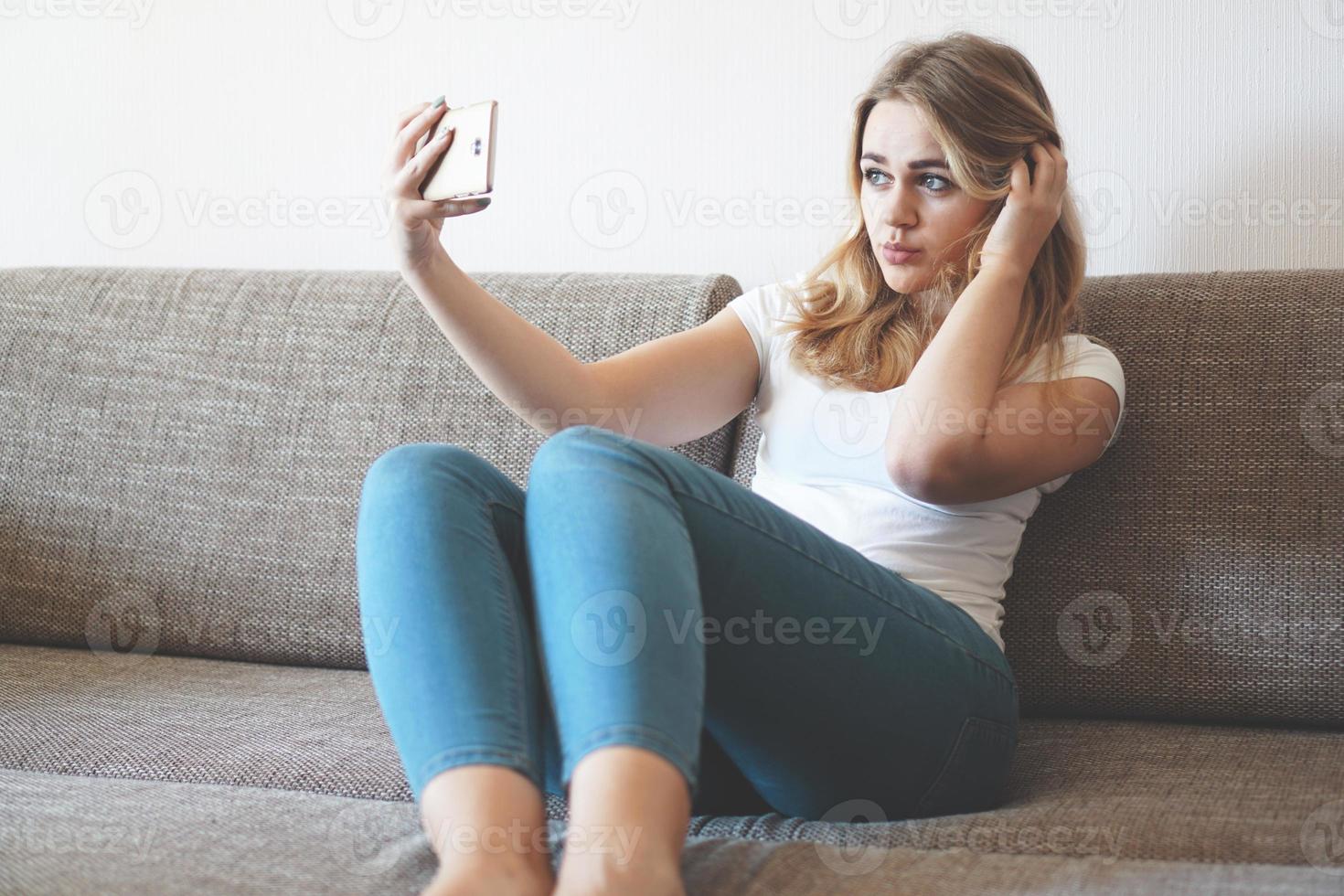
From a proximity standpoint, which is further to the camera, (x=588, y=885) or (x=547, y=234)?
(x=547, y=234)

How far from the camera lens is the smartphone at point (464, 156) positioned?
1.01 metres

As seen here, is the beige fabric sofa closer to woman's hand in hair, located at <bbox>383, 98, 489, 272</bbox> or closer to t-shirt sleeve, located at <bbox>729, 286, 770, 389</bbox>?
t-shirt sleeve, located at <bbox>729, 286, 770, 389</bbox>

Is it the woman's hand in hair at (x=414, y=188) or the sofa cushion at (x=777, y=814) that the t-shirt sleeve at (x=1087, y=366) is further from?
the woman's hand in hair at (x=414, y=188)

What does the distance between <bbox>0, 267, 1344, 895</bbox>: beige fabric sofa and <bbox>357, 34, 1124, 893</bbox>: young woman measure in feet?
0.29

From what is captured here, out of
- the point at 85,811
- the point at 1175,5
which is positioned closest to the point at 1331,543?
the point at 1175,5

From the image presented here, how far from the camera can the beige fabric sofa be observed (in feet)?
2.96

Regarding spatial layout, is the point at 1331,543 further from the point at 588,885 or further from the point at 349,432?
the point at 349,432

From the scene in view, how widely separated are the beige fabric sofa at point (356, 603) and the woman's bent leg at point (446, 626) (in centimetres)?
12

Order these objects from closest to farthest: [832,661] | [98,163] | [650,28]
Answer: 1. [832,661]
2. [650,28]
3. [98,163]

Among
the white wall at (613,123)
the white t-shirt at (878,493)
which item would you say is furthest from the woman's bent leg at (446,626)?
the white wall at (613,123)

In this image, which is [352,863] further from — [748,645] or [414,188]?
[414,188]

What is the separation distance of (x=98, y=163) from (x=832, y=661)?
1.45 m

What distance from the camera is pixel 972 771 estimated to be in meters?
0.98

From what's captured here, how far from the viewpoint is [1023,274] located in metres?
1.17
